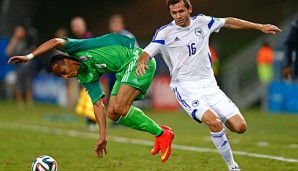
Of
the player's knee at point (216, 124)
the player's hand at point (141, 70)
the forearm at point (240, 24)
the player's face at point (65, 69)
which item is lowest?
the player's knee at point (216, 124)

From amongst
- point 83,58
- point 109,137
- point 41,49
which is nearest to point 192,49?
point 83,58

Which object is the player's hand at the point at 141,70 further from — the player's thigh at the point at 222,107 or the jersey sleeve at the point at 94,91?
the jersey sleeve at the point at 94,91

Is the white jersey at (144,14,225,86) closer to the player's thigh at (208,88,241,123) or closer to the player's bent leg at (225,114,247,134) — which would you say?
the player's thigh at (208,88,241,123)

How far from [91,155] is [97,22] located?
22.1 meters

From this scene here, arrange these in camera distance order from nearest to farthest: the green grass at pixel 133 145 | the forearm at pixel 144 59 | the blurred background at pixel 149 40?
the forearm at pixel 144 59, the green grass at pixel 133 145, the blurred background at pixel 149 40

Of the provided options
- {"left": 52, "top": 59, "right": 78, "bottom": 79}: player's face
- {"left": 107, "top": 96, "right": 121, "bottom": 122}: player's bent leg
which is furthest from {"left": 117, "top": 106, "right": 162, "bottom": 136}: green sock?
{"left": 52, "top": 59, "right": 78, "bottom": 79}: player's face

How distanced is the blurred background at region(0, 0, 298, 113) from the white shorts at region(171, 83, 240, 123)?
11606mm

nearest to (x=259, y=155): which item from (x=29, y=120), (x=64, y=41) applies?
(x=64, y=41)

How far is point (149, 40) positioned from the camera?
31.0m

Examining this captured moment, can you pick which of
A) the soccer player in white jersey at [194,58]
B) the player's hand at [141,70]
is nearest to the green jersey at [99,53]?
the soccer player in white jersey at [194,58]

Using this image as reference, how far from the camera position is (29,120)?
67.9ft

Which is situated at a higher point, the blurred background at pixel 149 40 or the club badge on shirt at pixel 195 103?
the club badge on shirt at pixel 195 103

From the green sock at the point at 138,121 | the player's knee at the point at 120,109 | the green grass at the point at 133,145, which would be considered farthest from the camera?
the green grass at the point at 133,145

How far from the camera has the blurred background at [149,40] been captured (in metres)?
25.1
